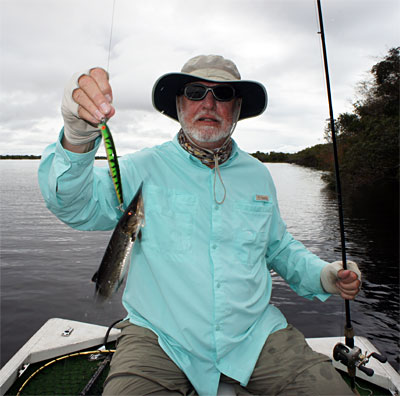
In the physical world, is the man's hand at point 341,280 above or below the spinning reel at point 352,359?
above

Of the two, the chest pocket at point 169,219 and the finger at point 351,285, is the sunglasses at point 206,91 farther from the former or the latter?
the finger at point 351,285

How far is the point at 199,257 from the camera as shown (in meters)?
2.71

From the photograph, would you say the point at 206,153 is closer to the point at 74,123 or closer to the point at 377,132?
the point at 74,123

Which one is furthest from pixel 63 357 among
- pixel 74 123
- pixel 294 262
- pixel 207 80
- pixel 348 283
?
pixel 207 80

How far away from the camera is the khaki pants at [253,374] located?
230 cm

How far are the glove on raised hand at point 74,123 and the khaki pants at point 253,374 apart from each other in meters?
1.53

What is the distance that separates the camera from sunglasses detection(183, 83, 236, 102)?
10.5 feet

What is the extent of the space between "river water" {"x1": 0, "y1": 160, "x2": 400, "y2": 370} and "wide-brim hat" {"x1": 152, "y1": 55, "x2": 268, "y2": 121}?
2203 millimetres

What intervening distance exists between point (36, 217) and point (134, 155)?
1889 centimetres

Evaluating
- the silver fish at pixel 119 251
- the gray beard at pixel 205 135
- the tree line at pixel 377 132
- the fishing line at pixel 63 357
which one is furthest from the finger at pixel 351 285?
the tree line at pixel 377 132

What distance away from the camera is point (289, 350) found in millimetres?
2686

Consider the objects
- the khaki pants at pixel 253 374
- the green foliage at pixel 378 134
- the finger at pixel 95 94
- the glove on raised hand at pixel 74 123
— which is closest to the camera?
the finger at pixel 95 94

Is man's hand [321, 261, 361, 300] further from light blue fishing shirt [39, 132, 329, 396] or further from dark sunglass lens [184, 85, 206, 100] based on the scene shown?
dark sunglass lens [184, 85, 206, 100]

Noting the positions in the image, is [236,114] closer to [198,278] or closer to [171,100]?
[171,100]
